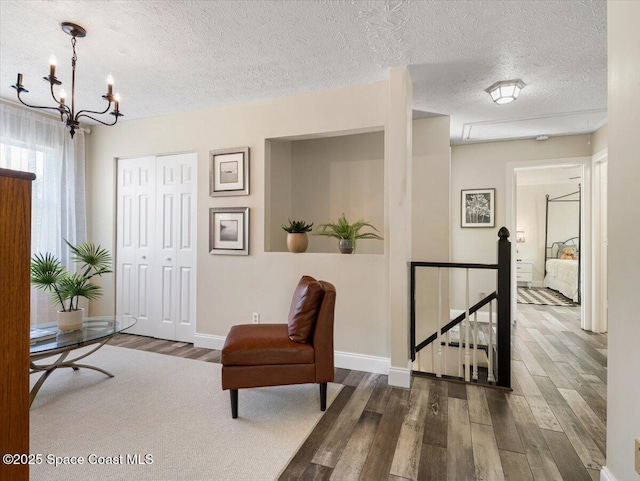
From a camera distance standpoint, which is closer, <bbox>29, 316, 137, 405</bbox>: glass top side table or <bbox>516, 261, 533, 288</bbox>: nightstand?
<bbox>29, 316, 137, 405</bbox>: glass top side table

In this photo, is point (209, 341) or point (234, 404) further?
point (209, 341)

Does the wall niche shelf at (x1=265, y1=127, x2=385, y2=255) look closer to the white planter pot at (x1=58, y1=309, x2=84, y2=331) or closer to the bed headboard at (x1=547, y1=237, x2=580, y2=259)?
the white planter pot at (x1=58, y1=309, x2=84, y2=331)

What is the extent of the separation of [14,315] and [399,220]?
7.61 ft

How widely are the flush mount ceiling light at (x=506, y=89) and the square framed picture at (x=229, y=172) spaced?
2443mm

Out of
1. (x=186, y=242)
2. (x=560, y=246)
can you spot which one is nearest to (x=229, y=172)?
(x=186, y=242)

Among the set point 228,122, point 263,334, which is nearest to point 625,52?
point 263,334

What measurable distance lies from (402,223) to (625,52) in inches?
61.0

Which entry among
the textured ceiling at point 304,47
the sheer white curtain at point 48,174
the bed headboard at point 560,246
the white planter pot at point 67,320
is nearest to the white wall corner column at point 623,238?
the textured ceiling at point 304,47

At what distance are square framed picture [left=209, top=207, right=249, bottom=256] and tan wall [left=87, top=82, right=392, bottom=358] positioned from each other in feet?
0.24

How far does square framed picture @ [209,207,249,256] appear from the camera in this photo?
11.1 ft

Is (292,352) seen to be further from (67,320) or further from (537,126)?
(537,126)

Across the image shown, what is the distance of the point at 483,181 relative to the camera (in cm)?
485

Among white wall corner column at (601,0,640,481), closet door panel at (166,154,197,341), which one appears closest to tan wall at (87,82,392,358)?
closet door panel at (166,154,197,341)

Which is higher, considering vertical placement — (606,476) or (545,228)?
(545,228)
